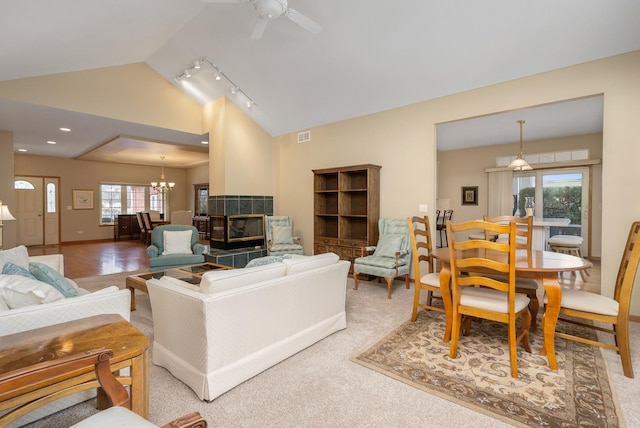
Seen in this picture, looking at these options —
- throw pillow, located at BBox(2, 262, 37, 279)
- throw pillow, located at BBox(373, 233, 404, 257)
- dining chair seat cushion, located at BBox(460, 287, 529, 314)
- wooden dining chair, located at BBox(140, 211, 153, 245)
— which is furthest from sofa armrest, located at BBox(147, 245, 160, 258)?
wooden dining chair, located at BBox(140, 211, 153, 245)

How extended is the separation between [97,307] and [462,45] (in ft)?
13.9

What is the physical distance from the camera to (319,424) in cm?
172

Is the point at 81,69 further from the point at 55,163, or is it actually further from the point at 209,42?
the point at 55,163

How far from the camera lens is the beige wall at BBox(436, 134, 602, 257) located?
622 cm

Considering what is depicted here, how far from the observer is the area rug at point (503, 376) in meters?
1.81

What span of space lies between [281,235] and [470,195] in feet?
16.6

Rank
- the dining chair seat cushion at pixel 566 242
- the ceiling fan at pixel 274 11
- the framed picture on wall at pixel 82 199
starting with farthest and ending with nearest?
the framed picture on wall at pixel 82 199, the dining chair seat cushion at pixel 566 242, the ceiling fan at pixel 274 11

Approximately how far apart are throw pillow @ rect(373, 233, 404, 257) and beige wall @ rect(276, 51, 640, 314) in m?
0.49

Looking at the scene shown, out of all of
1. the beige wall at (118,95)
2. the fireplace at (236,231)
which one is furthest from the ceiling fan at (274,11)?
the fireplace at (236,231)

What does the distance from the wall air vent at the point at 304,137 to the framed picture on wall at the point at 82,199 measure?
7696mm

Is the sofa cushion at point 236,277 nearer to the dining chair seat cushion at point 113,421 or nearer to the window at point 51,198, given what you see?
the dining chair seat cushion at point 113,421

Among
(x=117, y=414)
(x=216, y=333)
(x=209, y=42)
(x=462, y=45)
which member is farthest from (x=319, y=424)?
(x=209, y=42)

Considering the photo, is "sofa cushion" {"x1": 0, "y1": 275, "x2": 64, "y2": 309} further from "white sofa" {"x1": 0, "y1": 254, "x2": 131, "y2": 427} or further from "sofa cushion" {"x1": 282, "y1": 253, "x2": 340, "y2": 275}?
"sofa cushion" {"x1": 282, "y1": 253, "x2": 340, "y2": 275}

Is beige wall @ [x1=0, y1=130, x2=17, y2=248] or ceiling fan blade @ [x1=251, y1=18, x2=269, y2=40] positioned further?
beige wall @ [x1=0, y1=130, x2=17, y2=248]
